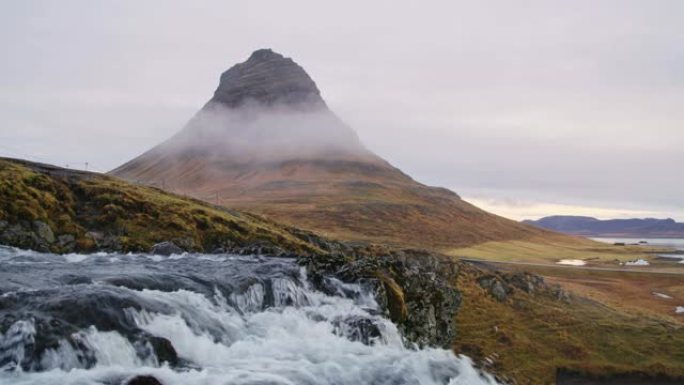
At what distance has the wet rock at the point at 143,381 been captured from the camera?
21312 mm

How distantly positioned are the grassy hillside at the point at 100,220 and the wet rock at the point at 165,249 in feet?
5.46

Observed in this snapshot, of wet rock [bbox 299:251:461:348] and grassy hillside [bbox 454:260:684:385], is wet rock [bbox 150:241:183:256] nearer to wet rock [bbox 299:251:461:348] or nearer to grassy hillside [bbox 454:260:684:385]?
wet rock [bbox 299:251:461:348]

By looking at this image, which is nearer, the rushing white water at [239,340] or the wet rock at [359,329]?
the rushing white water at [239,340]

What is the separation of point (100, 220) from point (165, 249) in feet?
28.7

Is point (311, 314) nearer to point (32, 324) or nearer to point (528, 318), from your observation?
point (32, 324)

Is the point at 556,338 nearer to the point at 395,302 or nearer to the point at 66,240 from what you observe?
the point at 395,302

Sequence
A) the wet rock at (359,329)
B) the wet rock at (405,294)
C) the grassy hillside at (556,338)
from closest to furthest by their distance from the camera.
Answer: the wet rock at (359,329) < the wet rock at (405,294) < the grassy hillside at (556,338)

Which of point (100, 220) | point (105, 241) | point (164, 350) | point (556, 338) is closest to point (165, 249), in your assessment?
point (105, 241)

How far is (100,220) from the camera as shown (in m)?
60.0

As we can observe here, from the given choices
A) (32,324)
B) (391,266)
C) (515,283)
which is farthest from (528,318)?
(32,324)

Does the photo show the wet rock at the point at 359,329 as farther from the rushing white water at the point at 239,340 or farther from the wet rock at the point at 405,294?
the wet rock at the point at 405,294

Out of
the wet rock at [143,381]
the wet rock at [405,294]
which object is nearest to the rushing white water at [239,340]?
the wet rock at [143,381]

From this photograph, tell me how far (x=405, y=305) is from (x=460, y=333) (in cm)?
1582

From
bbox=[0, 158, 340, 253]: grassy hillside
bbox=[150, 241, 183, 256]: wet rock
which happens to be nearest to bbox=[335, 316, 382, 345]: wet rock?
bbox=[0, 158, 340, 253]: grassy hillside
